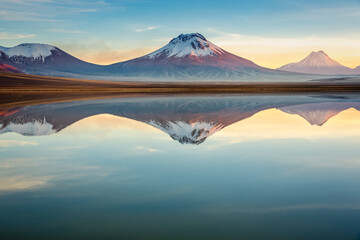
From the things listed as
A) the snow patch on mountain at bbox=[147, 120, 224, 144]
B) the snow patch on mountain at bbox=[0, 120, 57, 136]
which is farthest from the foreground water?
the snow patch on mountain at bbox=[0, 120, 57, 136]

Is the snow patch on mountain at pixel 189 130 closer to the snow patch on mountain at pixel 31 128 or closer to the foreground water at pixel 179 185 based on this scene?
the foreground water at pixel 179 185

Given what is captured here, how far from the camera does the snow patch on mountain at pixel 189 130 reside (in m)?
15.7

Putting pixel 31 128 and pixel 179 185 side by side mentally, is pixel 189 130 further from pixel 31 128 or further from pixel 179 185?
pixel 179 185

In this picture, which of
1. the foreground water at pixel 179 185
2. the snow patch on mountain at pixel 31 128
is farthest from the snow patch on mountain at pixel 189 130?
the snow patch on mountain at pixel 31 128

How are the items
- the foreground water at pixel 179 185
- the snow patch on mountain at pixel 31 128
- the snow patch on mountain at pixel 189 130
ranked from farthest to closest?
1. the snow patch on mountain at pixel 31 128
2. the snow patch on mountain at pixel 189 130
3. the foreground water at pixel 179 185

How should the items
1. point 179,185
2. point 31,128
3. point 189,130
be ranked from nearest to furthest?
point 179,185 → point 189,130 → point 31,128

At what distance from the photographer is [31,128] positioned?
18.9 metres

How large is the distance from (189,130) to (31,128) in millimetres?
7106

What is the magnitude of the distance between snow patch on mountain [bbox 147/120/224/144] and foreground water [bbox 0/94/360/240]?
0.46 feet

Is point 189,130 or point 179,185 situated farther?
point 189,130

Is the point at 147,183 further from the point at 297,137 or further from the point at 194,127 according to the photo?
the point at 194,127

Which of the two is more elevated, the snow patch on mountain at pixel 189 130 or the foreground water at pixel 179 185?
the snow patch on mountain at pixel 189 130

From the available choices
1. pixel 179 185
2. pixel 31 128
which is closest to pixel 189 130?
pixel 31 128

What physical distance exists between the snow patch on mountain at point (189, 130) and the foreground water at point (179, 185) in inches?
5.6
